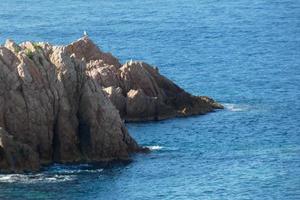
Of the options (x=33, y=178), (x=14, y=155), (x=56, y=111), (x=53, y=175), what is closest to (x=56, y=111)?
(x=56, y=111)

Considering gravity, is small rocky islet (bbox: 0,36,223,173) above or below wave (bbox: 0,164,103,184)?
above

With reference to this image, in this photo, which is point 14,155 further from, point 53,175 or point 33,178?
point 53,175

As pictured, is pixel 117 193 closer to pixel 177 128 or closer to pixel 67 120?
pixel 67 120

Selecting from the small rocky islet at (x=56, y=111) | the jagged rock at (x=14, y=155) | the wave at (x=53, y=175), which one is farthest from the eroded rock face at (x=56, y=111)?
the wave at (x=53, y=175)

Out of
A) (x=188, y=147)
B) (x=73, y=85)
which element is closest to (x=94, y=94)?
(x=73, y=85)

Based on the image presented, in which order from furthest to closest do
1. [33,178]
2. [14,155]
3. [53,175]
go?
[14,155], [53,175], [33,178]

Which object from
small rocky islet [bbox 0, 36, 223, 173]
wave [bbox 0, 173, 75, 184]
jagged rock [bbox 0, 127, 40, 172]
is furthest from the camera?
small rocky islet [bbox 0, 36, 223, 173]

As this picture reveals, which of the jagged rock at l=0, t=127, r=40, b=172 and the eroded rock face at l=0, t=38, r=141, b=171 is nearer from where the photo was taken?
the jagged rock at l=0, t=127, r=40, b=172

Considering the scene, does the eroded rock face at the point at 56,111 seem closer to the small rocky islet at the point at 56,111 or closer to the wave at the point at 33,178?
the small rocky islet at the point at 56,111

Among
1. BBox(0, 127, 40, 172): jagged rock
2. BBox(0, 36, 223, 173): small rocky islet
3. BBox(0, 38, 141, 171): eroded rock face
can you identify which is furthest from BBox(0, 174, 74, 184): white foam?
BBox(0, 36, 223, 173): small rocky islet

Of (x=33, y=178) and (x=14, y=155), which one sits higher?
(x=14, y=155)

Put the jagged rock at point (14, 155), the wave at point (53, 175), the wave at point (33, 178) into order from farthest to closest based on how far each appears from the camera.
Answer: the jagged rock at point (14, 155)
the wave at point (53, 175)
the wave at point (33, 178)

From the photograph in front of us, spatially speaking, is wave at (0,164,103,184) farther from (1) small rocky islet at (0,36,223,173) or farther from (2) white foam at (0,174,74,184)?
(1) small rocky islet at (0,36,223,173)

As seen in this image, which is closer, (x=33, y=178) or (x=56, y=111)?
(x=33, y=178)
